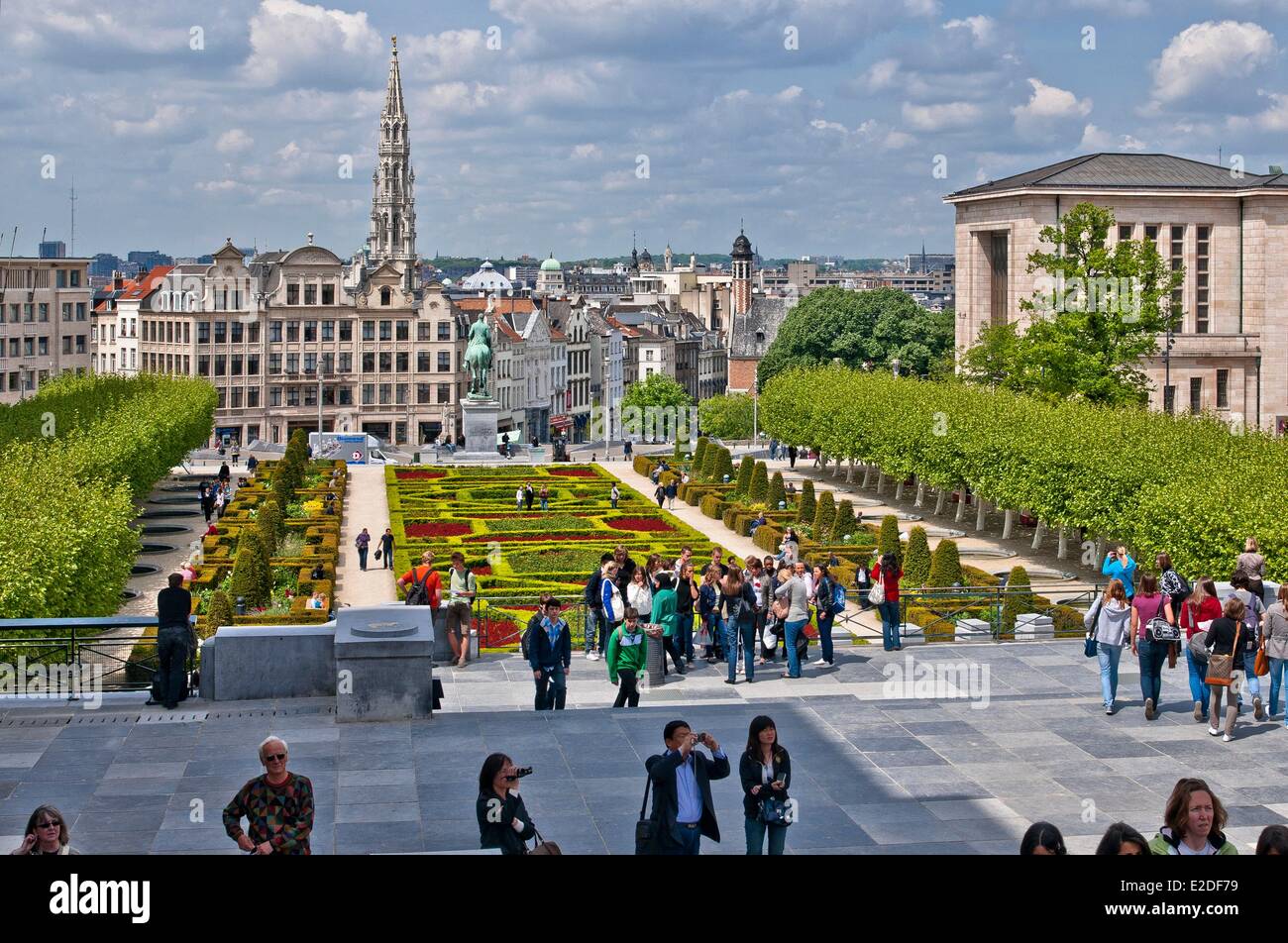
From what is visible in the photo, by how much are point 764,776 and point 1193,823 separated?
13.6 ft

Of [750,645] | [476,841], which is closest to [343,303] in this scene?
[750,645]

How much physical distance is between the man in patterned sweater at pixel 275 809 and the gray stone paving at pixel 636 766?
10.8 ft

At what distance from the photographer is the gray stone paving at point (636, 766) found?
57.5 ft

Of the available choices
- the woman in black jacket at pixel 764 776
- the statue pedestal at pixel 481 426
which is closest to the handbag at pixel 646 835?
the woman in black jacket at pixel 764 776

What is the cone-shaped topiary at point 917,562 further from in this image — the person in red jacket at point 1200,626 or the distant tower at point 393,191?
the distant tower at point 393,191

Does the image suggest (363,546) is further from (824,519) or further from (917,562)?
(917,562)

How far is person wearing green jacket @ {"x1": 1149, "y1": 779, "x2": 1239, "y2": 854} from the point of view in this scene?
1195 cm

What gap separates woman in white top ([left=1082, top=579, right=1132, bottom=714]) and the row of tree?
50.8 feet

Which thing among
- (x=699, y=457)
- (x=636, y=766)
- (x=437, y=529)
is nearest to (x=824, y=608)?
(x=636, y=766)

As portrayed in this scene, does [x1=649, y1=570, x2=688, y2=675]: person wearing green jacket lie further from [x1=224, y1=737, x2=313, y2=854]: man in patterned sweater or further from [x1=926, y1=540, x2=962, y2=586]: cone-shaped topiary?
[x1=926, y1=540, x2=962, y2=586]: cone-shaped topiary

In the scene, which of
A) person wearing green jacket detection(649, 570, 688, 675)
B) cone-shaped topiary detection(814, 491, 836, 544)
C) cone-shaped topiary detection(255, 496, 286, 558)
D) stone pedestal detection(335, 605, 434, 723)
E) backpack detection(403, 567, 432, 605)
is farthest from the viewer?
cone-shaped topiary detection(814, 491, 836, 544)

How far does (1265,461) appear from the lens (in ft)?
144

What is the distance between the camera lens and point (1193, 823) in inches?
471

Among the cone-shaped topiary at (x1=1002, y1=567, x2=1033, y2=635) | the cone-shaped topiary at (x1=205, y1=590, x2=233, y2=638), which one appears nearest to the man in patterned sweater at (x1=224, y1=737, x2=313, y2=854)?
the cone-shaped topiary at (x1=1002, y1=567, x2=1033, y2=635)
